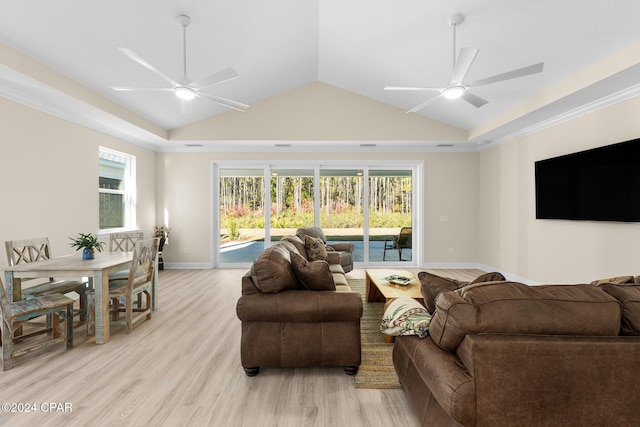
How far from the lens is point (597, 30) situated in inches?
113

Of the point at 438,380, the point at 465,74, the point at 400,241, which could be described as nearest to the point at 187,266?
the point at 400,241

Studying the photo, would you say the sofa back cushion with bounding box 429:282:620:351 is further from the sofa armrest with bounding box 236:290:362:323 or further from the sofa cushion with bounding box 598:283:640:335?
the sofa armrest with bounding box 236:290:362:323

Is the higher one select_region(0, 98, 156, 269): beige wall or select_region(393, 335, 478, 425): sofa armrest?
select_region(0, 98, 156, 269): beige wall

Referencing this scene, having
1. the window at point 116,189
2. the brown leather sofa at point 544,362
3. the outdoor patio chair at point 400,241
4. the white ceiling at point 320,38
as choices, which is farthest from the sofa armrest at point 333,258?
the window at point 116,189

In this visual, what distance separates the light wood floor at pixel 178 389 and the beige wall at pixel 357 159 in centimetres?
355

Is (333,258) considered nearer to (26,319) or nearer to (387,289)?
(387,289)

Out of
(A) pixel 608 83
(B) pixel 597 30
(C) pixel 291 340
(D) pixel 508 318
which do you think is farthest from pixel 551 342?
(A) pixel 608 83

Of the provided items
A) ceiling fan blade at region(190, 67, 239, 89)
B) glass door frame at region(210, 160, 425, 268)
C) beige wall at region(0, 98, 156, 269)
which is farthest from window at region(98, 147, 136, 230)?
ceiling fan blade at region(190, 67, 239, 89)

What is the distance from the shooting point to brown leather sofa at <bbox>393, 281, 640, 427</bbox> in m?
1.29

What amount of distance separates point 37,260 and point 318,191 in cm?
459

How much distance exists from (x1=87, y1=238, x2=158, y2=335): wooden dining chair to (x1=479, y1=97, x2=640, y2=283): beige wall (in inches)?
209

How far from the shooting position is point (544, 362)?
1.30 m

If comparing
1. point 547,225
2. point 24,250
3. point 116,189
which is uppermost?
point 116,189

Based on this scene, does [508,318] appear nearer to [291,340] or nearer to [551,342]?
[551,342]
